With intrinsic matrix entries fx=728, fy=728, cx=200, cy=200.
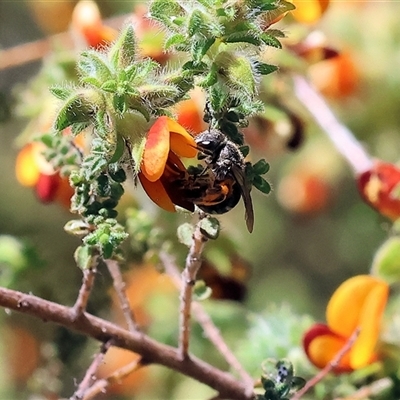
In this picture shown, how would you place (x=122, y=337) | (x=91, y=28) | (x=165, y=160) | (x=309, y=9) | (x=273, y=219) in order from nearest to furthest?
(x=165, y=160) → (x=122, y=337) → (x=309, y=9) → (x=91, y=28) → (x=273, y=219)

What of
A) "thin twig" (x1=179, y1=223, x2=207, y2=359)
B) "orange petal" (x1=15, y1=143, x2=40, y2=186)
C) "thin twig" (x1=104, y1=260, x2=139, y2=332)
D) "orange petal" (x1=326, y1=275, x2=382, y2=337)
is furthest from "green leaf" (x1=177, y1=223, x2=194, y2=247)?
"orange petal" (x1=15, y1=143, x2=40, y2=186)

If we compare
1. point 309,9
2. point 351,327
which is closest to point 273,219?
point 351,327

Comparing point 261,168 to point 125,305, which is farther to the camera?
point 125,305

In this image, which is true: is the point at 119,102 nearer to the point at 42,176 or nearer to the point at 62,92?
the point at 62,92

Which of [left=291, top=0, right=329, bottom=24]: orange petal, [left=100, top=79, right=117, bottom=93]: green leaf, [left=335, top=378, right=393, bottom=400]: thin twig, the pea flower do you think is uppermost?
the pea flower

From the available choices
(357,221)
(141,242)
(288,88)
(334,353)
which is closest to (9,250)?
(141,242)

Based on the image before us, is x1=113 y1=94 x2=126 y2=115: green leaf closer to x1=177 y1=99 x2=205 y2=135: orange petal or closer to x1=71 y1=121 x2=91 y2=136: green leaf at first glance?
x1=71 y1=121 x2=91 y2=136: green leaf
